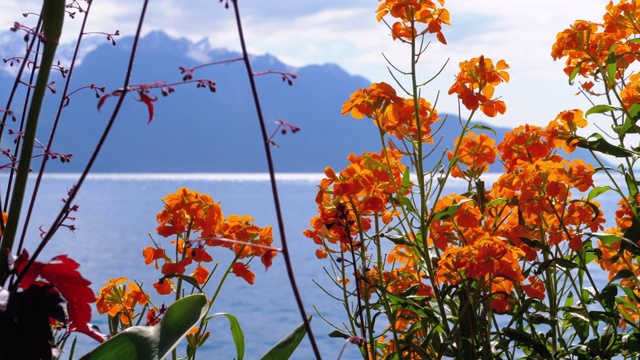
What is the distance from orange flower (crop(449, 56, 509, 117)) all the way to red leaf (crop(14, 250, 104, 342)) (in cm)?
107

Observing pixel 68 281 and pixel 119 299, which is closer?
pixel 68 281

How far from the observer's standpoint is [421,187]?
4.57 ft

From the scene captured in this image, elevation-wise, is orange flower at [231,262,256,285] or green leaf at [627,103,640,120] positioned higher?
green leaf at [627,103,640,120]

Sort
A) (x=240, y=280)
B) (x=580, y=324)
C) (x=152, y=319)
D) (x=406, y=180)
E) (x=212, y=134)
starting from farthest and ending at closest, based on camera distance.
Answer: (x=212, y=134) → (x=240, y=280) → (x=580, y=324) → (x=406, y=180) → (x=152, y=319)

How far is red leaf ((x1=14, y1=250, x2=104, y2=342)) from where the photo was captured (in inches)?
26.0

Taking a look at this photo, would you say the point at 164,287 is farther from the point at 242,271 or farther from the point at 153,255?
the point at 242,271

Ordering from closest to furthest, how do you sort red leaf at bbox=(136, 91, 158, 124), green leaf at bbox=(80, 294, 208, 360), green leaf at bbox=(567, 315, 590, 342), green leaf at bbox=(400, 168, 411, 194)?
red leaf at bbox=(136, 91, 158, 124) → green leaf at bbox=(80, 294, 208, 360) → green leaf at bbox=(400, 168, 411, 194) → green leaf at bbox=(567, 315, 590, 342)

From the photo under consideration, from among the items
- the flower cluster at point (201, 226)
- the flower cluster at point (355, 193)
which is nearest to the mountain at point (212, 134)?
the flower cluster at point (355, 193)

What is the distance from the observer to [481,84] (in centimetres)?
161

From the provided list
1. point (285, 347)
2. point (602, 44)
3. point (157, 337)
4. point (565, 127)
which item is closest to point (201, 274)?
point (285, 347)

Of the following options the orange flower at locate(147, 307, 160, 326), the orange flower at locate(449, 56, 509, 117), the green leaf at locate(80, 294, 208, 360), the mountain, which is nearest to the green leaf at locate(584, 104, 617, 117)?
the orange flower at locate(449, 56, 509, 117)

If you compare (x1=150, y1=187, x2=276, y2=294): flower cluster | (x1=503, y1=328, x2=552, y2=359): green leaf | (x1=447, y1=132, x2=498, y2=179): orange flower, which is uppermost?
(x1=447, y1=132, x2=498, y2=179): orange flower

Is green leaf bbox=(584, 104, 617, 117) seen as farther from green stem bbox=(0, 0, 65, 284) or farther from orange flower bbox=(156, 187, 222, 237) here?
green stem bbox=(0, 0, 65, 284)

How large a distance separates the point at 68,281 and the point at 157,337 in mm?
133
